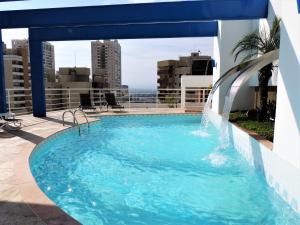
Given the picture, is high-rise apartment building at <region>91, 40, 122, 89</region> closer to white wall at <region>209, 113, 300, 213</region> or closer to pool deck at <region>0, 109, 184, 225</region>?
pool deck at <region>0, 109, 184, 225</region>

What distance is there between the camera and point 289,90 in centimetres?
386

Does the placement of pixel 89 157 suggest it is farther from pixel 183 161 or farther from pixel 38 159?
pixel 183 161

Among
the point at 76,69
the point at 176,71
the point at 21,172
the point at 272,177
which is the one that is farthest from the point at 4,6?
the point at 176,71

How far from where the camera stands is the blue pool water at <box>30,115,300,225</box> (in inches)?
137

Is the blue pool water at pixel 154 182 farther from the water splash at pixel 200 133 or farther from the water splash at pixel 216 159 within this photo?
the water splash at pixel 200 133

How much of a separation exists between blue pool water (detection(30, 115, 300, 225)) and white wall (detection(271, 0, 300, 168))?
2.44 feet

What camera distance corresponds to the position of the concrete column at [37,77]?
401 inches

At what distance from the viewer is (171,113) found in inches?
478

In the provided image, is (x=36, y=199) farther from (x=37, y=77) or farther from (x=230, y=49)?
(x=230, y=49)

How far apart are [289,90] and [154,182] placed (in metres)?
2.43

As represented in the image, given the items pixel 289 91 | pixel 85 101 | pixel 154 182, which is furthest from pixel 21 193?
pixel 85 101

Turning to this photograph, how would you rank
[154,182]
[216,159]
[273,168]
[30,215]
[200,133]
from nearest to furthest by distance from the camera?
[30,215] < [273,168] < [154,182] < [216,159] < [200,133]

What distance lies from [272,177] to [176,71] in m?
69.3

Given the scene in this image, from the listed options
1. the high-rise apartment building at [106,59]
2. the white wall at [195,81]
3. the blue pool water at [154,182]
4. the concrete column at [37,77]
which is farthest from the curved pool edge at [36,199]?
the high-rise apartment building at [106,59]
